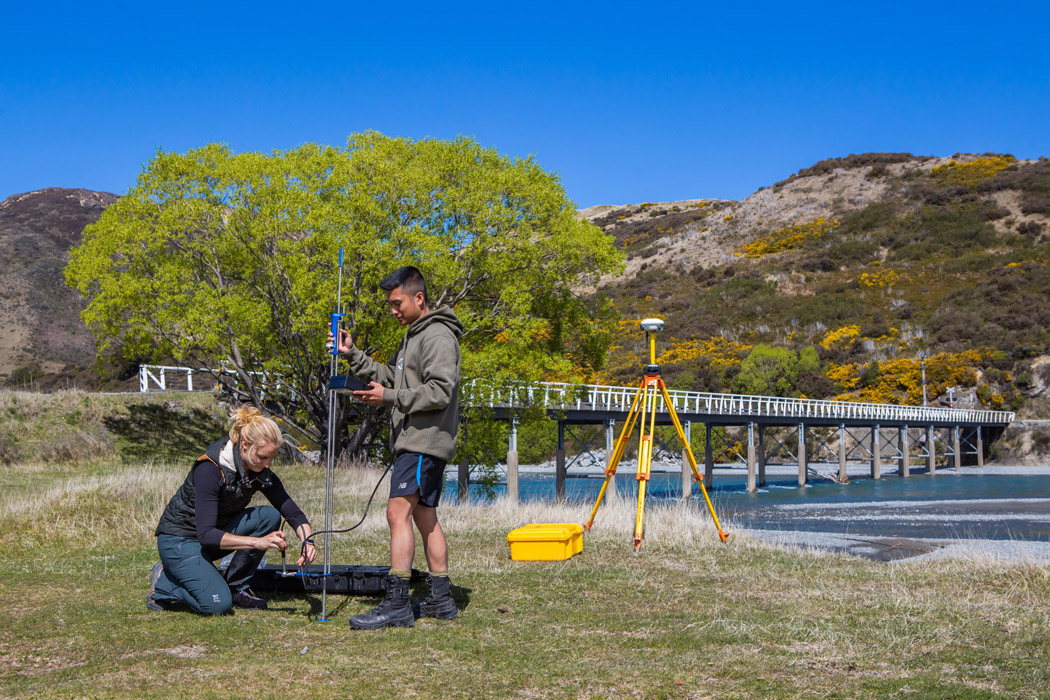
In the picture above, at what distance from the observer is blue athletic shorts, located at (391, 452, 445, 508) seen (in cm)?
475

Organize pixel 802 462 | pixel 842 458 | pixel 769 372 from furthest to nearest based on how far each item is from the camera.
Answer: pixel 769 372 → pixel 842 458 → pixel 802 462

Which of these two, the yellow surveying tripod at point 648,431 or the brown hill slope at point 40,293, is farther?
the brown hill slope at point 40,293

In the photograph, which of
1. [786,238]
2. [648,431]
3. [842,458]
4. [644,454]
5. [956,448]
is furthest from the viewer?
[786,238]

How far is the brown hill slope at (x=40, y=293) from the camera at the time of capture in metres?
52.8

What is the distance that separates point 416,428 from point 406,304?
2.25 ft

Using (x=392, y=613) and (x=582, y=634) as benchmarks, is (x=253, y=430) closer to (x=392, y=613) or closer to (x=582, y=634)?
(x=392, y=613)

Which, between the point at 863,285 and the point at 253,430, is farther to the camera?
the point at 863,285

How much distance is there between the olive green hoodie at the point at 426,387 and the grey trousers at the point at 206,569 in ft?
3.69

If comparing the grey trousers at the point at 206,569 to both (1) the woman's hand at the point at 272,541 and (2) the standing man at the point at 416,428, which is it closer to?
(1) the woman's hand at the point at 272,541

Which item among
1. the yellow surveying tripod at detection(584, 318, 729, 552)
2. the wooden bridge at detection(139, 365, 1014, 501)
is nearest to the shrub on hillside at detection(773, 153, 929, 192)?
the wooden bridge at detection(139, 365, 1014, 501)

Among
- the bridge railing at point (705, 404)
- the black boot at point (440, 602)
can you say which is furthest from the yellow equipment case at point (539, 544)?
the bridge railing at point (705, 404)

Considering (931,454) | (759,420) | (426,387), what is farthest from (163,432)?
(931,454)

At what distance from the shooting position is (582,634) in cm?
466

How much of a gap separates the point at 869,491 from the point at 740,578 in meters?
32.7
